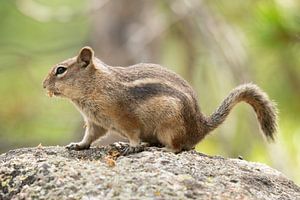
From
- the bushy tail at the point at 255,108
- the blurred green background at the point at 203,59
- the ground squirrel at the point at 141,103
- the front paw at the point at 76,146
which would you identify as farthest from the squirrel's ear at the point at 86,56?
the blurred green background at the point at 203,59

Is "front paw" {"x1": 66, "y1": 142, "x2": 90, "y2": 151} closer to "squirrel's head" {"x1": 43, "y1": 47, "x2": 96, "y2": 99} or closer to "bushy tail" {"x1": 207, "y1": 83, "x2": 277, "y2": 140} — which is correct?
"squirrel's head" {"x1": 43, "y1": 47, "x2": 96, "y2": 99}

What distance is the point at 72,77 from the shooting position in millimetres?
5320

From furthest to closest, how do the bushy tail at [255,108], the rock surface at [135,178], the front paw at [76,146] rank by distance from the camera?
the bushy tail at [255,108] → the front paw at [76,146] → the rock surface at [135,178]

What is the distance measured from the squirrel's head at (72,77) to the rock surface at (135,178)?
0.78m

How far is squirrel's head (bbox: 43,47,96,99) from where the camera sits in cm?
526

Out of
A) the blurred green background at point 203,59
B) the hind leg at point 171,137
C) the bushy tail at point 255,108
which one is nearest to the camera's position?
the hind leg at point 171,137

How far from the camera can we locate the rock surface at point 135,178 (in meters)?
3.82

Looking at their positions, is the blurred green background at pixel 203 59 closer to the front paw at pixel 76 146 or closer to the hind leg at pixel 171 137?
the hind leg at pixel 171 137

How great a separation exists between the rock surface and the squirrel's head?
0.78m

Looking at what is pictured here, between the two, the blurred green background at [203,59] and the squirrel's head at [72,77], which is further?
the blurred green background at [203,59]

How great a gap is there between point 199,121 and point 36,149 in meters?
1.06

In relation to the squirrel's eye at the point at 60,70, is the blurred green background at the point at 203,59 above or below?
above

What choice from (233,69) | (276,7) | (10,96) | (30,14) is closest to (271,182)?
(276,7)

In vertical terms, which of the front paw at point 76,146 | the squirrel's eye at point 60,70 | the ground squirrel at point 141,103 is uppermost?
the squirrel's eye at point 60,70
